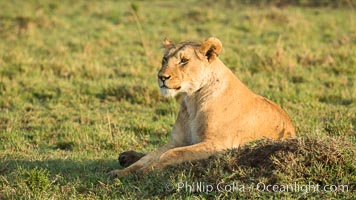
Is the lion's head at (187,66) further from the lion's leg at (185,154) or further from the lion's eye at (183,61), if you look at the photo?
the lion's leg at (185,154)

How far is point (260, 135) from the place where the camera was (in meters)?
5.80

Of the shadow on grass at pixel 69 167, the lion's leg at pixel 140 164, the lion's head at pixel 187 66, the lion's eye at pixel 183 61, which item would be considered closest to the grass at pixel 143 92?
the shadow on grass at pixel 69 167

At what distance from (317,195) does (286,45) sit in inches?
293

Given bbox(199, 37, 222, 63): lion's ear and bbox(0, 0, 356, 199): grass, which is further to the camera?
bbox(199, 37, 222, 63): lion's ear

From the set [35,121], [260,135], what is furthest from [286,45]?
[260,135]

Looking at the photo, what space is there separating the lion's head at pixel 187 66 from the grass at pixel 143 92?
70 cm

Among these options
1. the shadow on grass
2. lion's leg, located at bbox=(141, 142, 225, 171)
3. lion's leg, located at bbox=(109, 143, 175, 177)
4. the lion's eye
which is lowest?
the shadow on grass

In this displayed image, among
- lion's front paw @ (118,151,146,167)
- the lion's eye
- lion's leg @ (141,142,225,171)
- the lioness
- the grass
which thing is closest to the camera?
the grass

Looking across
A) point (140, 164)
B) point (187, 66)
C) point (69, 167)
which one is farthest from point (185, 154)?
point (69, 167)

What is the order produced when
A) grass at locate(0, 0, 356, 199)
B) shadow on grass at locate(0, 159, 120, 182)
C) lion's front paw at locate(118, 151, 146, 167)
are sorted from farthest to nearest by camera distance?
lion's front paw at locate(118, 151, 146, 167)
shadow on grass at locate(0, 159, 120, 182)
grass at locate(0, 0, 356, 199)

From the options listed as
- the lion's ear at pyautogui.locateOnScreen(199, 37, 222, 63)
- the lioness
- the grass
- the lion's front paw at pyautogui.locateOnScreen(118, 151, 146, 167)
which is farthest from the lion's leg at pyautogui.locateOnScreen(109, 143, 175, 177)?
the lion's ear at pyautogui.locateOnScreen(199, 37, 222, 63)

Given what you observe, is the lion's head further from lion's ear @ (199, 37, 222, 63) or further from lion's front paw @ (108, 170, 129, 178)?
lion's front paw @ (108, 170, 129, 178)

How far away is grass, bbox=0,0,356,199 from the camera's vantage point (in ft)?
16.6

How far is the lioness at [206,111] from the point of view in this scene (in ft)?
17.9
